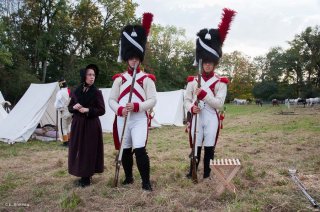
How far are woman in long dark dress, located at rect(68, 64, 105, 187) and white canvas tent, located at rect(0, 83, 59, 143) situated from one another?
5392 mm

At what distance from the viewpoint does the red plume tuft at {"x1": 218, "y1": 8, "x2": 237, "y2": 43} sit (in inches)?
177

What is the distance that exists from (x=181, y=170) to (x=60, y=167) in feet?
7.22

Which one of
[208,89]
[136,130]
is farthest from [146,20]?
[136,130]

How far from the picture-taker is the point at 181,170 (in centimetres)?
544

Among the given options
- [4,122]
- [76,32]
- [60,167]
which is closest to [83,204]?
[60,167]

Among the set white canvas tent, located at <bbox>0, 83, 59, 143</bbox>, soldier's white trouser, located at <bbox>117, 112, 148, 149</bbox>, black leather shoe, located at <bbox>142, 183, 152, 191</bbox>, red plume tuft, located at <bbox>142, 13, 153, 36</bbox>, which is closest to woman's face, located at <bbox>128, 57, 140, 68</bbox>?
red plume tuft, located at <bbox>142, 13, 153, 36</bbox>

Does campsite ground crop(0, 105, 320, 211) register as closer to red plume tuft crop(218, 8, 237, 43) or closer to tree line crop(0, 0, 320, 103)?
red plume tuft crop(218, 8, 237, 43)

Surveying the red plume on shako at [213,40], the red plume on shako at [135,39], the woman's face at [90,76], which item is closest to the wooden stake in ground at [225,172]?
the red plume on shako at [213,40]

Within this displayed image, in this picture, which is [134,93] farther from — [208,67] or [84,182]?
[84,182]

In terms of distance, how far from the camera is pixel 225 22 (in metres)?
4.54

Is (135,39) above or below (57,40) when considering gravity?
below

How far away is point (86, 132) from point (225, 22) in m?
2.36

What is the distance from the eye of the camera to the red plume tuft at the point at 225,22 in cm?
449

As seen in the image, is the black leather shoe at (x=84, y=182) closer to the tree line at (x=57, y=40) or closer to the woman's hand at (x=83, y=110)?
the woman's hand at (x=83, y=110)
